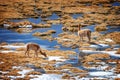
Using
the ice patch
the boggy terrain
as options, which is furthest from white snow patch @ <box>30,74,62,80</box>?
the ice patch

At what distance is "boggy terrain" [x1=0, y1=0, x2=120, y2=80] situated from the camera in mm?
19500

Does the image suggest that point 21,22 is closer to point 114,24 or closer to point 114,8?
point 114,24

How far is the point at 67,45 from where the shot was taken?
84.0 feet

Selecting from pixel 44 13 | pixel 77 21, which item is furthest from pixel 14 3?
pixel 77 21

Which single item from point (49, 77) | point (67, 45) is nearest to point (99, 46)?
point (67, 45)

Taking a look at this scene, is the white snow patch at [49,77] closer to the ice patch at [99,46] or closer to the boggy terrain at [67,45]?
the boggy terrain at [67,45]

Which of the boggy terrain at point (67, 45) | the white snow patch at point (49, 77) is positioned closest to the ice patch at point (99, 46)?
the boggy terrain at point (67, 45)

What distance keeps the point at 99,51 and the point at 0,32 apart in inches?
416

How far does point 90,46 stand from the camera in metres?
25.1

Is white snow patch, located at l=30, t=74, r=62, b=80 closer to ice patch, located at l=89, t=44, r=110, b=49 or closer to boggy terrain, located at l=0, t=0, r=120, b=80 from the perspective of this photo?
boggy terrain, located at l=0, t=0, r=120, b=80

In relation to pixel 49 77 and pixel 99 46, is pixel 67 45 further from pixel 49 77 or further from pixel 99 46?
pixel 49 77

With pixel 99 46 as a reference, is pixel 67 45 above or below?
above

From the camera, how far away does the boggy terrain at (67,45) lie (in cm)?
1950

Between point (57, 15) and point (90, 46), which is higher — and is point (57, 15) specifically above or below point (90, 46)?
above
